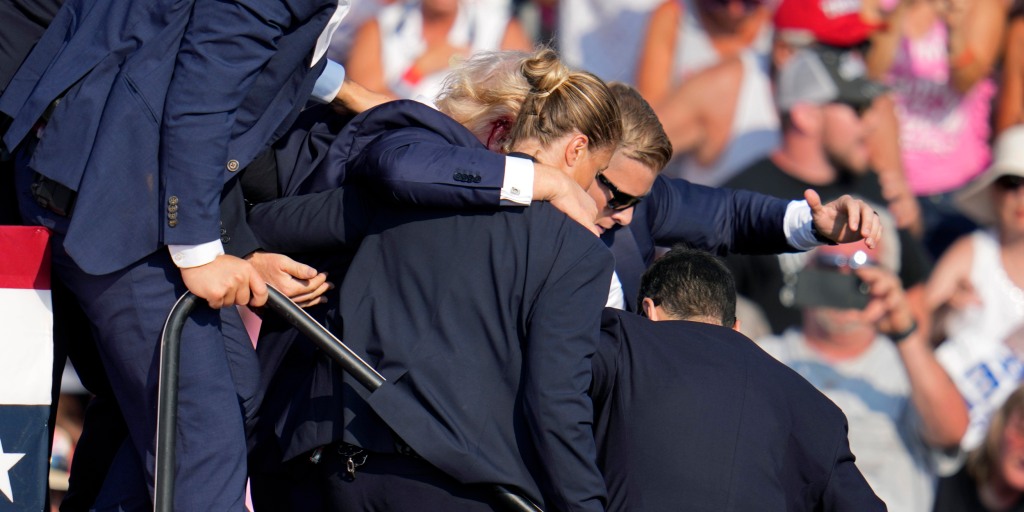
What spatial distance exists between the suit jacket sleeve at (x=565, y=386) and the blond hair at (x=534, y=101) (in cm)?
33

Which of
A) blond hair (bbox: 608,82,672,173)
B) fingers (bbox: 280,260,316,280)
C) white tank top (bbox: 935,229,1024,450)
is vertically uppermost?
blond hair (bbox: 608,82,672,173)

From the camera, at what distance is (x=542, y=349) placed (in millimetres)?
2832

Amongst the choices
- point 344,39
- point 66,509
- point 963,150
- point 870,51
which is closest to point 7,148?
point 66,509

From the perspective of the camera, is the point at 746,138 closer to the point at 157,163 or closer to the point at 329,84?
the point at 329,84

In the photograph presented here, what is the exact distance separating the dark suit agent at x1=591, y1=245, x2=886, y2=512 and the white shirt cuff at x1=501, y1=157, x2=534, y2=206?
1.35 ft

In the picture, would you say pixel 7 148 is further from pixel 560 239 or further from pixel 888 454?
pixel 888 454

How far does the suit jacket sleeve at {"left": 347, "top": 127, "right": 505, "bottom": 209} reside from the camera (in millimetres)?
2893

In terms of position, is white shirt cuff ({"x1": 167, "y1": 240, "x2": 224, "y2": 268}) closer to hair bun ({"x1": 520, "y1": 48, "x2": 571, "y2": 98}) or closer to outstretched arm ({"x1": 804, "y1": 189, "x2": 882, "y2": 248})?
hair bun ({"x1": 520, "y1": 48, "x2": 571, "y2": 98})

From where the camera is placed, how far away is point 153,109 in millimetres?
2885

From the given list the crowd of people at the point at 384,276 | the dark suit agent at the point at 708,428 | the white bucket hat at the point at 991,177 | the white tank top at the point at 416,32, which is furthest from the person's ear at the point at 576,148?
the white bucket hat at the point at 991,177

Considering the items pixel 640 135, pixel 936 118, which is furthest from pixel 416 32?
pixel 640 135

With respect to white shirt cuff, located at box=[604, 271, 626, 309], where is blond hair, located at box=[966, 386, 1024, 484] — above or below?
below

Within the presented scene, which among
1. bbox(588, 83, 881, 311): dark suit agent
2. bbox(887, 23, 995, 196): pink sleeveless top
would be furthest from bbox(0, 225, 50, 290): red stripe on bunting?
bbox(887, 23, 995, 196): pink sleeveless top

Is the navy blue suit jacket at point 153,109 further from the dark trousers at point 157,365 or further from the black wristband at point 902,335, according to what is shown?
the black wristband at point 902,335
